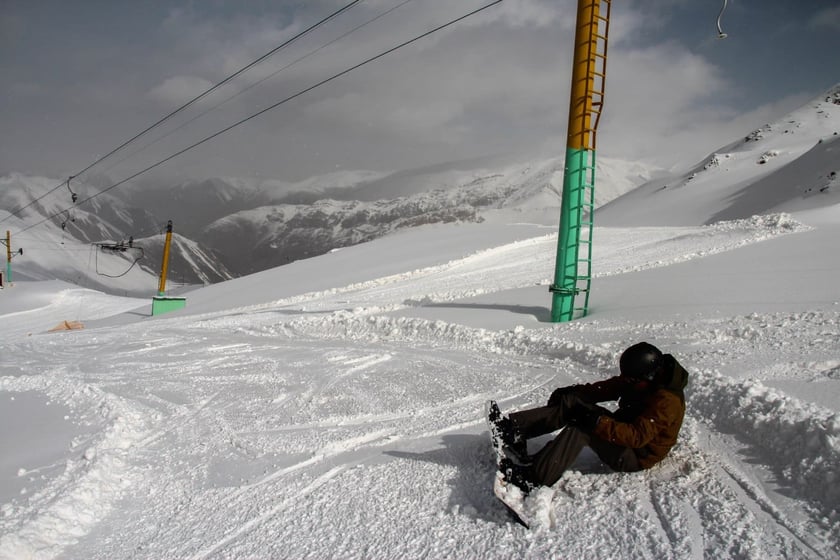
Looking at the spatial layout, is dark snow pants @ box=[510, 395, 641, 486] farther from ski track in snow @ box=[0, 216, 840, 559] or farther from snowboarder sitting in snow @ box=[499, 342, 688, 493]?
ski track in snow @ box=[0, 216, 840, 559]

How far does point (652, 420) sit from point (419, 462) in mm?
2049

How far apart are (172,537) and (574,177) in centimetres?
834

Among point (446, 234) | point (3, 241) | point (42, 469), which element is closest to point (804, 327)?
point (42, 469)

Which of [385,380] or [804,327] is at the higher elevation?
[804,327]

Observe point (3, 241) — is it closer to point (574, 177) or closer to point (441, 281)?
point (441, 281)

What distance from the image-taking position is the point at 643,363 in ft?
13.2

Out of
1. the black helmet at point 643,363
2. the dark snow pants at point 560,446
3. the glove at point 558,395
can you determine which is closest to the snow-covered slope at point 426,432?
the dark snow pants at point 560,446

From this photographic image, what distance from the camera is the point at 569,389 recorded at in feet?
15.2

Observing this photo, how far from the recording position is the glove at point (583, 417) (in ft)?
13.5

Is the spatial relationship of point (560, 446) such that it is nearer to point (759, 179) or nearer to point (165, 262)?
point (165, 262)

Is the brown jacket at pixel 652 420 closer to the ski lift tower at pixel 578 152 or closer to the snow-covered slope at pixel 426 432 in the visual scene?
the snow-covered slope at pixel 426 432

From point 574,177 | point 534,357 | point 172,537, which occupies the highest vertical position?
point 574,177

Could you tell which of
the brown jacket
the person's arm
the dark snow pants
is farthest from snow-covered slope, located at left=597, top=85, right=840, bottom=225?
the dark snow pants

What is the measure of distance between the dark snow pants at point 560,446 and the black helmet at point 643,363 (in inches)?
16.1
